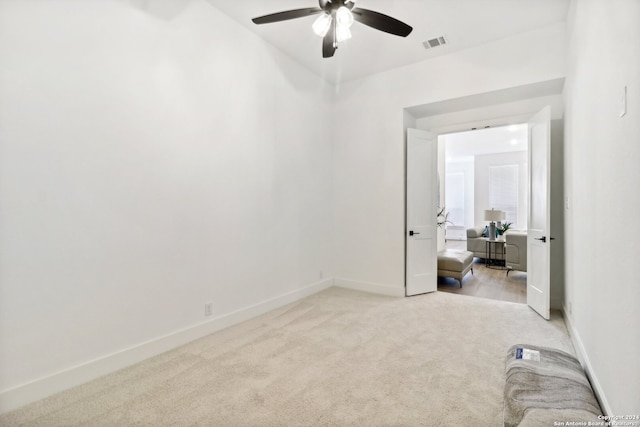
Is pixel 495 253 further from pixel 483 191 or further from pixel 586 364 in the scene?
pixel 586 364

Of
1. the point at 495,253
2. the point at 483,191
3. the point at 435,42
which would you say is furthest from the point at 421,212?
the point at 483,191

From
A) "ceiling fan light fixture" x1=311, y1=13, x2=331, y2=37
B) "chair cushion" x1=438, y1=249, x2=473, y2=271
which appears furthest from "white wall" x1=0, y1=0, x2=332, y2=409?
"chair cushion" x1=438, y1=249, x2=473, y2=271

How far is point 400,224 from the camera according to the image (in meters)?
4.38

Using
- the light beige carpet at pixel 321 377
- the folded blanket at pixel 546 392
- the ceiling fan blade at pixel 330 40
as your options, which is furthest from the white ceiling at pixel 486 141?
the folded blanket at pixel 546 392

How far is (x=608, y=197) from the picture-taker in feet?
5.50

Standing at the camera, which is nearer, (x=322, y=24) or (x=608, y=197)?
(x=608, y=197)

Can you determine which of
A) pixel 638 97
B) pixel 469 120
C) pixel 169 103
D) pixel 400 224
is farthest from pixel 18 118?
pixel 469 120

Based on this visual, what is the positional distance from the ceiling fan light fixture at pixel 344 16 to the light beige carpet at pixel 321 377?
2.65 meters

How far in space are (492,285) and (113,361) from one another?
5087 millimetres

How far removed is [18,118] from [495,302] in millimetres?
4964

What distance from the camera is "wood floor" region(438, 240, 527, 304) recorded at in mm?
4383

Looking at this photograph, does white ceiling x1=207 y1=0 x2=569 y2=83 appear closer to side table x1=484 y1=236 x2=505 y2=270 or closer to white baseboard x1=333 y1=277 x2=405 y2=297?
white baseboard x1=333 y1=277 x2=405 y2=297

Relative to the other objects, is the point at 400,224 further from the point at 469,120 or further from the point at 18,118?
the point at 18,118

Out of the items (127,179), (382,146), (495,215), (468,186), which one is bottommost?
(495,215)
